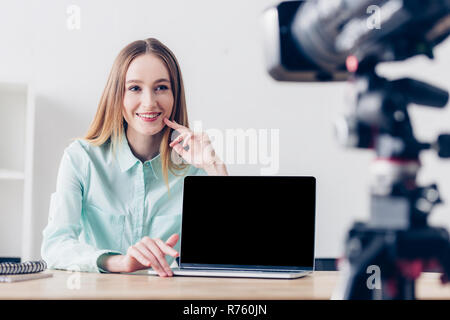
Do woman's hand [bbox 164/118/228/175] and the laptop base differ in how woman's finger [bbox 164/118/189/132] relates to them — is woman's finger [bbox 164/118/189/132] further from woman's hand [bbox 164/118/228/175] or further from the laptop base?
the laptop base

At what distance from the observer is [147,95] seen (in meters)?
1.72

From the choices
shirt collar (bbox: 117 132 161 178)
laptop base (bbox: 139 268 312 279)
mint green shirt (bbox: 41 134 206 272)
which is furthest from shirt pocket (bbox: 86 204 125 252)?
laptop base (bbox: 139 268 312 279)

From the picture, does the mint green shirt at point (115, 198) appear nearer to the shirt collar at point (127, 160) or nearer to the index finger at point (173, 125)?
the shirt collar at point (127, 160)

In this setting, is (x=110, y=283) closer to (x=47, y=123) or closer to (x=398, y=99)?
(x=398, y=99)

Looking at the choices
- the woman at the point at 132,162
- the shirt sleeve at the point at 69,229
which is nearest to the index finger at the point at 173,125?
the woman at the point at 132,162

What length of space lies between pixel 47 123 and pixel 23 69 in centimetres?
23

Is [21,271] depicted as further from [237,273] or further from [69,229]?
[237,273]

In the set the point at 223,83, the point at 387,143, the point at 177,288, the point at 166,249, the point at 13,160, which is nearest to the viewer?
the point at 387,143

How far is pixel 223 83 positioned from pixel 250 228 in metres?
0.75


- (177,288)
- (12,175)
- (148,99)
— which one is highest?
(148,99)

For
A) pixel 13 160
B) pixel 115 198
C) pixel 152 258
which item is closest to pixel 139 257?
pixel 152 258

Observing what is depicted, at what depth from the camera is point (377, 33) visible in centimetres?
65

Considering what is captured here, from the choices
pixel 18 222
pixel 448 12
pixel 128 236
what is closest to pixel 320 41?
pixel 448 12

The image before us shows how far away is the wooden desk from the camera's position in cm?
96
